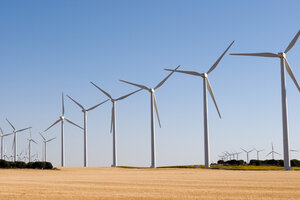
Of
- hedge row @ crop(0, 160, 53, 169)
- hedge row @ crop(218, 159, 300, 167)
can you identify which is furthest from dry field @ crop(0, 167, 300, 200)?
hedge row @ crop(218, 159, 300, 167)

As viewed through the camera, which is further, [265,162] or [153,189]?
[265,162]

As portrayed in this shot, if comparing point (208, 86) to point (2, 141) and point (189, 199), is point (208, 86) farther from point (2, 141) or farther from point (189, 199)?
point (2, 141)

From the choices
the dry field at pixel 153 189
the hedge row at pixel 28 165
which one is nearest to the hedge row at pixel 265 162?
the hedge row at pixel 28 165

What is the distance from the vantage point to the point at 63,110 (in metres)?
114

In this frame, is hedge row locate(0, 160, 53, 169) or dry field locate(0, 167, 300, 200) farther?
hedge row locate(0, 160, 53, 169)

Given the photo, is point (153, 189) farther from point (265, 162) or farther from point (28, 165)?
point (265, 162)

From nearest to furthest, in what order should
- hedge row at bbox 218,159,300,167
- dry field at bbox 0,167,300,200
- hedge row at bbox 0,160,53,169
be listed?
dry field at bbox 0,167,300,200 → hedge row at bbox 0,160,53,169 → hedge row at bbox 218,159,300,167

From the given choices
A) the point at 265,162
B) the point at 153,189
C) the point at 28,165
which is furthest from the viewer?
the point at 265,162

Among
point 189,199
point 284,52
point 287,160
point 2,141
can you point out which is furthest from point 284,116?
point 2,141

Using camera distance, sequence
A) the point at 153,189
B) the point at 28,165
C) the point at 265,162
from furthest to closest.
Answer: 1. the point at 265,162
2. the point at 28,165
3. the point at 153,189

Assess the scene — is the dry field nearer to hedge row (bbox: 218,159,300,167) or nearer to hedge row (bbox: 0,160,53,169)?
hedge row (bbox: 0,160,53,169)

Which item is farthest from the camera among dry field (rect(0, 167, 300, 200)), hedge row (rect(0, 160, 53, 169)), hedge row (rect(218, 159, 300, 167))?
hedge row (rect(218, 159, 300, 167))

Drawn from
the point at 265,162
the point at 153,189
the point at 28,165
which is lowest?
the point at 265,162

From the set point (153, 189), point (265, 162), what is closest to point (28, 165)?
point (265, 162)
